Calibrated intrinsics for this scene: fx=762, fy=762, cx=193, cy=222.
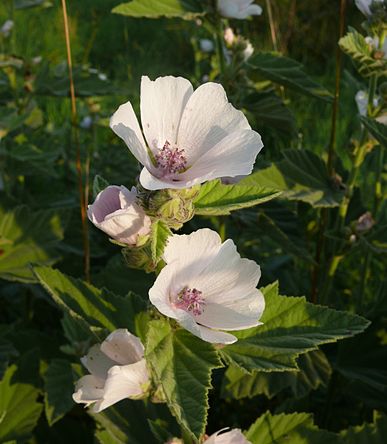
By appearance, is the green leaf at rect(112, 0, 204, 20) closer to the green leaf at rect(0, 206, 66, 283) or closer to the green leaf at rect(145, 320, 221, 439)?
the green leaf at rect(0, 206, 66, 283)

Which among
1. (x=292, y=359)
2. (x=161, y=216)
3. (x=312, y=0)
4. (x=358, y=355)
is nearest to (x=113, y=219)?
(x=161, y=216)

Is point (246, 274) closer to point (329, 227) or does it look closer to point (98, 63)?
point (329, 227)

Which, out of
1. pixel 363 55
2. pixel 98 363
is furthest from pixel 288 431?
pixel 363 55

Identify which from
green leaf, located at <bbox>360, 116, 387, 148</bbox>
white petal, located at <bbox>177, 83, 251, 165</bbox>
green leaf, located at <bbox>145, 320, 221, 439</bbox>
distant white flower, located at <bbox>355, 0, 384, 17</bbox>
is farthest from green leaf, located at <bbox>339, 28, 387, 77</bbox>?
green leaf, located at <bbox>145, 320, 221, 439</bbox>

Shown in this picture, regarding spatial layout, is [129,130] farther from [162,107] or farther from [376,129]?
[376,129]

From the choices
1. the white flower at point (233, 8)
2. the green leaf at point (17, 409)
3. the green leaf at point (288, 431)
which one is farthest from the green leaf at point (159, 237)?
the white flower at point (233, 8)

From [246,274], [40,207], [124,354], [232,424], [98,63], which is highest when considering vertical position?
[246,274]

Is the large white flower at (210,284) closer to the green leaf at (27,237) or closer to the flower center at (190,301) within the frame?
the flower center at (190,301)
